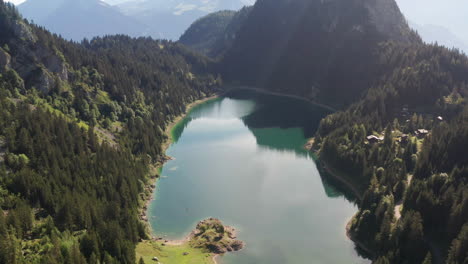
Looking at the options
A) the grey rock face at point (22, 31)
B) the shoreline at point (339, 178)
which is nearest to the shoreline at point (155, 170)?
the shoreline at point (339, 178)

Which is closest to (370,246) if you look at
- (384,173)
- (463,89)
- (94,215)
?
(384,173)

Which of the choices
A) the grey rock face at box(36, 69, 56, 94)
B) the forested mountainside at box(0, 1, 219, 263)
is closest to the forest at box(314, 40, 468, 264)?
the forested mountainside at box(0, 1, 219, 263)

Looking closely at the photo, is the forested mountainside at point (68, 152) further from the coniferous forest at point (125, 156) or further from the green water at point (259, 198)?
the green water at point (259, 198)

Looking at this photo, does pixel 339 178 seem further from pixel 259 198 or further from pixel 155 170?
pixel 155 170

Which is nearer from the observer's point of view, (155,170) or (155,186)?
(155,186)

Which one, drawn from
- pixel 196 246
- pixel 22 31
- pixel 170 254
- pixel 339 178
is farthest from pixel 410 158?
pixel 22 31

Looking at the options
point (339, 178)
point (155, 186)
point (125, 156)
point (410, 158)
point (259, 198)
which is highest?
point (125, 156)

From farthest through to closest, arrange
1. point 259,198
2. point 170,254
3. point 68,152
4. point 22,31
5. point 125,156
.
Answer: point 22,31, point 125,156, point 259,198, point 68,152, point 170,254
